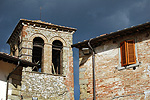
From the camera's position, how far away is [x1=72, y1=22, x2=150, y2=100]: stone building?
44.9 feet

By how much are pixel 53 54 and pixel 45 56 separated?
2.06 meters

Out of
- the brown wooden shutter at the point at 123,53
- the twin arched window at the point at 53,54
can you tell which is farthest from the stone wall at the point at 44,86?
the brown wooden shutter at the point at 123,53

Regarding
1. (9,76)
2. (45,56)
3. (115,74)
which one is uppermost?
(45,56)

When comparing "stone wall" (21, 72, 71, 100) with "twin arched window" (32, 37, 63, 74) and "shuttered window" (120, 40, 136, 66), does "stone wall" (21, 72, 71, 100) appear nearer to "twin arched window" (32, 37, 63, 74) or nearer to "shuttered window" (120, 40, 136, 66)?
"twin arched window" (32, 37, 63, 74)

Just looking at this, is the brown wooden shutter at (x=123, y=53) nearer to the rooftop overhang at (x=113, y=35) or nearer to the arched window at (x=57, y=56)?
the rooftop overhang at (x=113, y=35)

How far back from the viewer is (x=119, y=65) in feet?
47.5

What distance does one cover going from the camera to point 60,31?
27.0m

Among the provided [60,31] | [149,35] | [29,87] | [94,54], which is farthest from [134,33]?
[60,31]

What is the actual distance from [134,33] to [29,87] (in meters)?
11.1

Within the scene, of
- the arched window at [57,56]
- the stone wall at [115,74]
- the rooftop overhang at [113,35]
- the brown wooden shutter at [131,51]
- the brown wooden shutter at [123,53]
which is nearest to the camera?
the stone wall at [115,74]

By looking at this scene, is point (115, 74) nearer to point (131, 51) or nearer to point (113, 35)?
point (131, 51)

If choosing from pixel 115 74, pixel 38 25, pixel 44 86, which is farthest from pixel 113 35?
pixel 38 25

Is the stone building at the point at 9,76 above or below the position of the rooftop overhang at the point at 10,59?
below

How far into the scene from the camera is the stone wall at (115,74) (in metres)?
13.6
